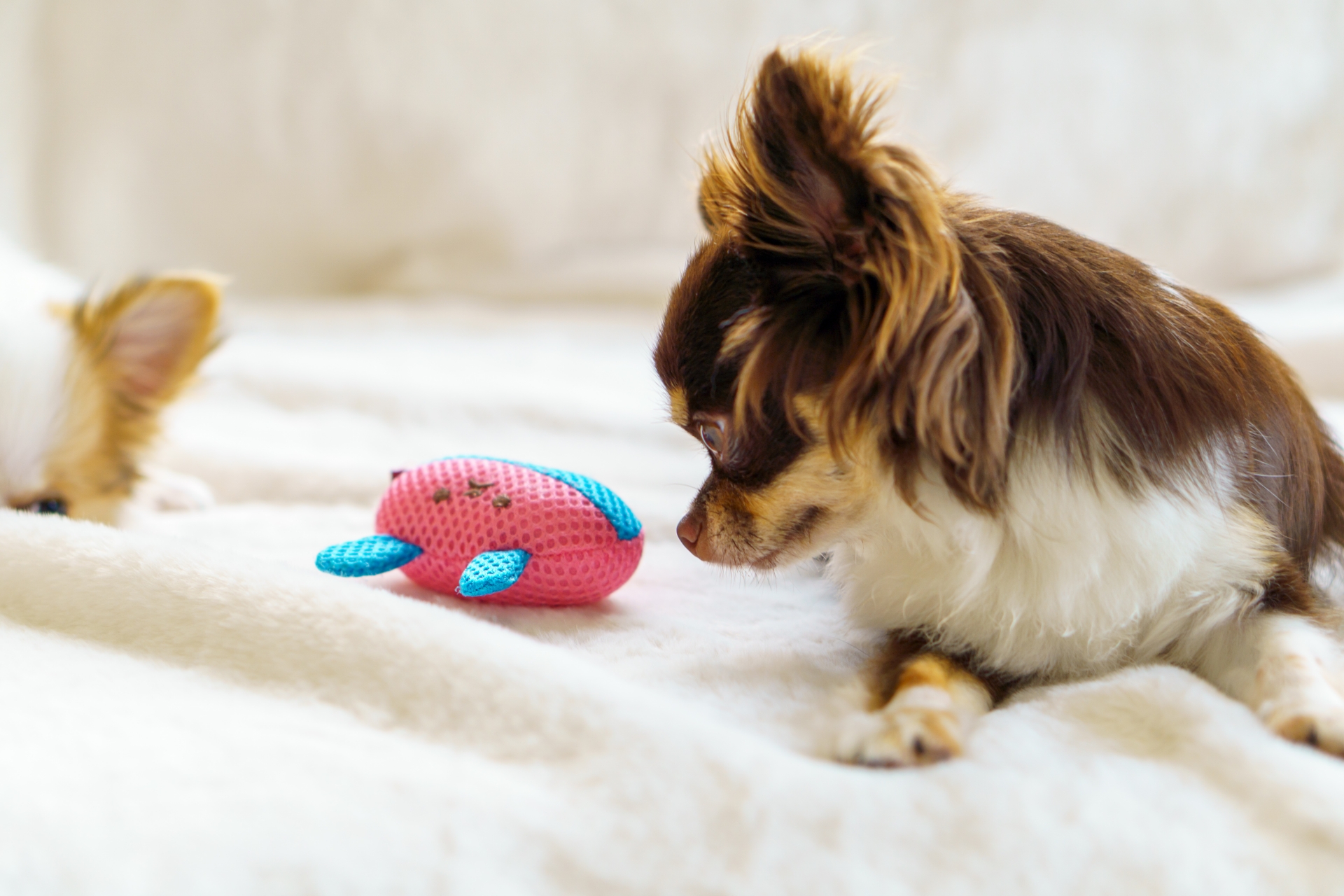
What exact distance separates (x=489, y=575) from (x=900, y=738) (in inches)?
19.0

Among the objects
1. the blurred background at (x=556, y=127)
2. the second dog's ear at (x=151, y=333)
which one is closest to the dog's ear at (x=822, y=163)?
the second dog's ear at (x=151, y=333)

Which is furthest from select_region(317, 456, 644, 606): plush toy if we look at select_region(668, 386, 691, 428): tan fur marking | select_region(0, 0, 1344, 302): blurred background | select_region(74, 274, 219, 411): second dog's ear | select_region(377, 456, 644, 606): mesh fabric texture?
select_region(0, 0, 1344, 302): blurred background

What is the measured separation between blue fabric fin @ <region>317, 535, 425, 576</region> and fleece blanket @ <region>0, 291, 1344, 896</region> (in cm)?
7

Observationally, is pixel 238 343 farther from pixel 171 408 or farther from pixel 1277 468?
pixel 1277 468

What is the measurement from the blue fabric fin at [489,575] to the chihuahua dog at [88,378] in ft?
2.92

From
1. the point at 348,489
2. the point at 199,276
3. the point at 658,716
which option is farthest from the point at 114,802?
the point at 199,276

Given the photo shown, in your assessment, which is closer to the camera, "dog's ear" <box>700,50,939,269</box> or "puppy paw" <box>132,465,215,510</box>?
"dog's ear" <box>700,50,939,269</box>

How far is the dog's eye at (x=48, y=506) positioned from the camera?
5.28 ft

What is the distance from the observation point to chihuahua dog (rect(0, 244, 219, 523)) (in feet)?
5.23

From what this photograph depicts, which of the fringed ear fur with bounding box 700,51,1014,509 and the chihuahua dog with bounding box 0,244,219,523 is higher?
the fringed ear fur with bounding box 700,51,1014,509

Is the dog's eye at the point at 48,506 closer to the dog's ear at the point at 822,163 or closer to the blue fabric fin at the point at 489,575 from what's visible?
the blue fabric fin at the point at 489,575

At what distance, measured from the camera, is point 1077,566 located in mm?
1018

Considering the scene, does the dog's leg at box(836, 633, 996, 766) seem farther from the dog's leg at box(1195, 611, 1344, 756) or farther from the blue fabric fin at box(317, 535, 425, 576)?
the blue fabric fin at box(317, 535, 425, 576)

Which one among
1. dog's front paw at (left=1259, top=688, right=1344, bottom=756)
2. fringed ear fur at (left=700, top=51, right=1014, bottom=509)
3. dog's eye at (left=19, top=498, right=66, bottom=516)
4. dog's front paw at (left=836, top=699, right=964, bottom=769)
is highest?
fringed ear fur at (left=700, top=51, right=1014, bottom=509)
